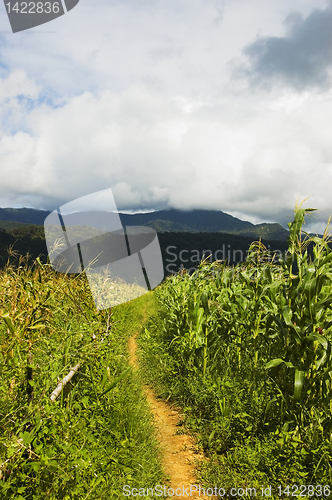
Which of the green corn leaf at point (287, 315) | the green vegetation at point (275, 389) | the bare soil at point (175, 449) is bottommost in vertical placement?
the bare soil at point (175, 449)

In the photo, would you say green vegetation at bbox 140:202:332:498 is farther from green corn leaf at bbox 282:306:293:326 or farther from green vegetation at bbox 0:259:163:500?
green vegetation at bbox 0:259:163:500

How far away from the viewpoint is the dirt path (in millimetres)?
3398

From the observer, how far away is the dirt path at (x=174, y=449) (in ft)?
11.1

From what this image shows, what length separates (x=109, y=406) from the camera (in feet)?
12.5

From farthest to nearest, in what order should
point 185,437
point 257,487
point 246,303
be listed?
1. point 246,303
2. point 185,437
3. point 257,487

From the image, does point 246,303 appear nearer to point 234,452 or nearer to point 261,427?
point 261,427

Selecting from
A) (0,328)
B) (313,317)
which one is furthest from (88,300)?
(313,317)

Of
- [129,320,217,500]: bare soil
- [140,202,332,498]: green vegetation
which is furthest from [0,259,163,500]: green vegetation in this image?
[140,202,332,498]: green vegetation

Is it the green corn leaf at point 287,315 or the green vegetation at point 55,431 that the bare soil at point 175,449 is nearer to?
the green vegetation at point 55,431

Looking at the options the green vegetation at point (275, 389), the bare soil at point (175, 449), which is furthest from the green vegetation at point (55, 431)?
the green vegetation at point (275, 389)

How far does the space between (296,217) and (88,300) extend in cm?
548

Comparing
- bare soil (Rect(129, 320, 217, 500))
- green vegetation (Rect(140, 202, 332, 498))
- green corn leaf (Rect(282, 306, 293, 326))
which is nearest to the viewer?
green vegetation (Rect(140, 202, 332, 498))

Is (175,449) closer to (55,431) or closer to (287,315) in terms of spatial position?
(55,431)

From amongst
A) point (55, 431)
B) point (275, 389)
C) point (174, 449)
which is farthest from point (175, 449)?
point (55, 431)
